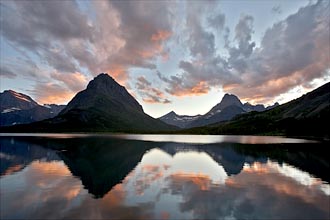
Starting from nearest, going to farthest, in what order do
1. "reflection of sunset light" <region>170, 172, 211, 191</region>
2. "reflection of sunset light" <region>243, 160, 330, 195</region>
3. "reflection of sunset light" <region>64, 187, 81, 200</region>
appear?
"reflection of sunset light" <region>64, 187, 81, 200</region> < "reflection of sunset light" <region>243, 160, 330, 195</region> < "reflection of sunset light" <region>170, 172, 211, 191</region>

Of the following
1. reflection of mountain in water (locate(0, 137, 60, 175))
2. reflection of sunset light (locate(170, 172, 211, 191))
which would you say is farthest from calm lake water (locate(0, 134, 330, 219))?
reflection of mountain in water (locate(0, 137, 60, 175))

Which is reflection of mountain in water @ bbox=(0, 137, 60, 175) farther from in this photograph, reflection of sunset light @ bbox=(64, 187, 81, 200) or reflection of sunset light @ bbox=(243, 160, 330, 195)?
reflection of sunset light @ bbox=(243, 160, 330, 195)

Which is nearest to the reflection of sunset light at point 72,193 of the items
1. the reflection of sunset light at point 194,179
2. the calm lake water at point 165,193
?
the calm lake water at point 165,193

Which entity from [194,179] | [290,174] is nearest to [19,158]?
[194,179]

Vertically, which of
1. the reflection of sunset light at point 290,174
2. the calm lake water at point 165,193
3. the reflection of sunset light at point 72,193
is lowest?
the reflection of sunset light at point 72,193

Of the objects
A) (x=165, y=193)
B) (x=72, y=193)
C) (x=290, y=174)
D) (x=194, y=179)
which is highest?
(x=290, y=174)

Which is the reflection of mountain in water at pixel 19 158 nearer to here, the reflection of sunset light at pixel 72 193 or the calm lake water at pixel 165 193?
the calm lake water at pixel 165 193

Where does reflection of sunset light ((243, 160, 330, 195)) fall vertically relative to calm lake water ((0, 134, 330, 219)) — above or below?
above

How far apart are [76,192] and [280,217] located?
23.3m

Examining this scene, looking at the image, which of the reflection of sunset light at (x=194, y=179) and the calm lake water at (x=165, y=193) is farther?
the reflection of sunset light at (x=194, y=179)

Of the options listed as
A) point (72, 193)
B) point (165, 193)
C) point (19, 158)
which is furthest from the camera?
point (19, 158)

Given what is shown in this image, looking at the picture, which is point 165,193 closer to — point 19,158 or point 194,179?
point 194,179

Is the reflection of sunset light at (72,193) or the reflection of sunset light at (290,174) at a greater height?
the reflection of sunset light at (290,174)

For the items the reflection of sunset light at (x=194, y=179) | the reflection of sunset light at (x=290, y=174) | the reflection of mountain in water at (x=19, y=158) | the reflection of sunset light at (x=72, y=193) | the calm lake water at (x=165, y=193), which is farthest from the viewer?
the reflection of mountain in water at (x=19, y=158)
